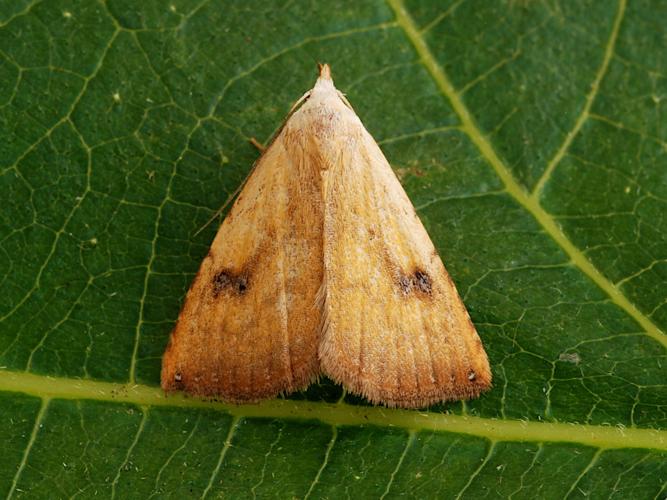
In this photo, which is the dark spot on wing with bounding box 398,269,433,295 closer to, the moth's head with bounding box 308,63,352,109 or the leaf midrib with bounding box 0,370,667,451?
the leaf midrib with bounding box 0,370,667,451

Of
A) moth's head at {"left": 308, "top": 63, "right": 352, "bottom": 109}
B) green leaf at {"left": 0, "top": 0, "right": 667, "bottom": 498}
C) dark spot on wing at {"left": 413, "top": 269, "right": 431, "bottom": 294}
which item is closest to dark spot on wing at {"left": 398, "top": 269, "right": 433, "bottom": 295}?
dark spot on wing at {"left": 413, "top": 269, "right": 431, "bottom": 294}

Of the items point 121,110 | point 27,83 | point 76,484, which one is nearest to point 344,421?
point 76,484

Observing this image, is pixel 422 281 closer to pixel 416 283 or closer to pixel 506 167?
pixel 416 283

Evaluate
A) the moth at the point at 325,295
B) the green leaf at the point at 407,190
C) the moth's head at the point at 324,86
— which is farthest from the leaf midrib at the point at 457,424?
the moth's head at the point at 324,86

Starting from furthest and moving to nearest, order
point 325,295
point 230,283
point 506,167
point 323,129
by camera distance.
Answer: point 506,167, point 323,129, point 230,283, point 325,295

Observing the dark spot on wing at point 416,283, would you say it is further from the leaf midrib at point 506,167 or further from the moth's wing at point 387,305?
the leaf midrib at point 506,167

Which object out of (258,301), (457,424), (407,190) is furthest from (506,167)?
(258,301)
